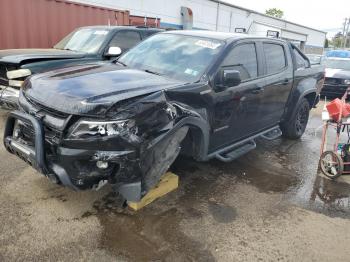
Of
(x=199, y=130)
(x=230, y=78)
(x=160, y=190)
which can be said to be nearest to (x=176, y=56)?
(x=230, y=78)

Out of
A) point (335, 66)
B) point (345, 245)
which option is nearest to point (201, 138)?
point (345, 245)

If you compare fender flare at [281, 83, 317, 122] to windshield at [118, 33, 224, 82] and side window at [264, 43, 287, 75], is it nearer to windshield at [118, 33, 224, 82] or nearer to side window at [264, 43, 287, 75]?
side window at [264, 43, 287, 75]

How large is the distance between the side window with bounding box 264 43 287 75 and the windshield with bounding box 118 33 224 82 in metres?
1.11

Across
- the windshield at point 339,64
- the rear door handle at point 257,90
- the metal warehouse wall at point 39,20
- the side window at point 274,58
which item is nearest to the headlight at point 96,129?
the rear door handle at point 257,90

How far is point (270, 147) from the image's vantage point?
235 inches

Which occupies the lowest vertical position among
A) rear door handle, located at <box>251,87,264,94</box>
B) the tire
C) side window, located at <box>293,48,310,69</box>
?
the tire

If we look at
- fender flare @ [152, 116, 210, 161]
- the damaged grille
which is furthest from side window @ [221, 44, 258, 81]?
the damaged grille

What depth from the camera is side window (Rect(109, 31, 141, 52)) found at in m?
7.18

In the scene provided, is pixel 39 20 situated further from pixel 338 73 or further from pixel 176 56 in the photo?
pixel 338 73

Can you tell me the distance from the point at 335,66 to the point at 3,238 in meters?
12.8

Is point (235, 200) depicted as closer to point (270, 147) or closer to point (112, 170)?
point (112, 170)

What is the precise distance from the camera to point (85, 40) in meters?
7.30

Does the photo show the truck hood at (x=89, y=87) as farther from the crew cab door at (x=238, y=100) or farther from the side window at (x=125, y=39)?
the side window at (x=125, y=39)

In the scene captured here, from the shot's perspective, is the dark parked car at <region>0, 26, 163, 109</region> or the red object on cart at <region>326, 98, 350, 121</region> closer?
the red object on cart at <region>326, 98, 350, 121</region>
